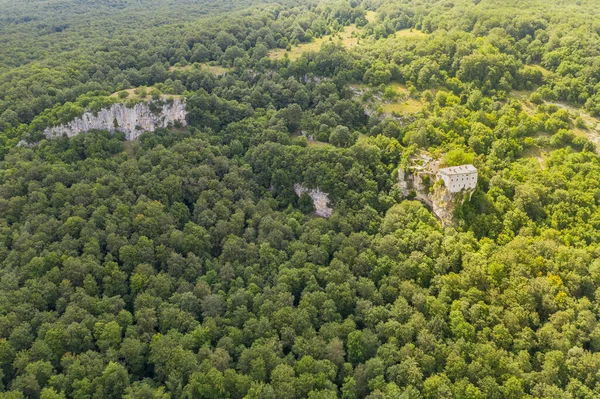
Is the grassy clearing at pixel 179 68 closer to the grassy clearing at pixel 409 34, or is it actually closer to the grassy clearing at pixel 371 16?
the grassy clearing at pixel 409 34

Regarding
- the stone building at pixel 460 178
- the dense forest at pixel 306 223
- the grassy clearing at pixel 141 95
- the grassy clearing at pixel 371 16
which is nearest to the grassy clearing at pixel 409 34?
the dense forest at pixel 306 223

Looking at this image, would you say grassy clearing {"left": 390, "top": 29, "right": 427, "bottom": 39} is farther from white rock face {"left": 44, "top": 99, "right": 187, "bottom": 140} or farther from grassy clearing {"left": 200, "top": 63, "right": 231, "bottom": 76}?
white rock face {"left": 44, "top": 99, "right": 187, "bottom": 140}

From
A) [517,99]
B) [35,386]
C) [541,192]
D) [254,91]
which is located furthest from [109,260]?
[517,99]

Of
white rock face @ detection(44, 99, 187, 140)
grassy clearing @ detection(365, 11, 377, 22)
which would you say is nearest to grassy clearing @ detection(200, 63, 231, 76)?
white rock face @ detection(44, 99, 187, 140)

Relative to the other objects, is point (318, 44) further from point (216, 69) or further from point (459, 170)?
point (459, 170)

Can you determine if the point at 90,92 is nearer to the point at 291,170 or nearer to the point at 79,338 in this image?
the point at 291,170

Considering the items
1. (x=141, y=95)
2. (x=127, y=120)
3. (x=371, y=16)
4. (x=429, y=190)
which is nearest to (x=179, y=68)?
(x=141, y=95)
